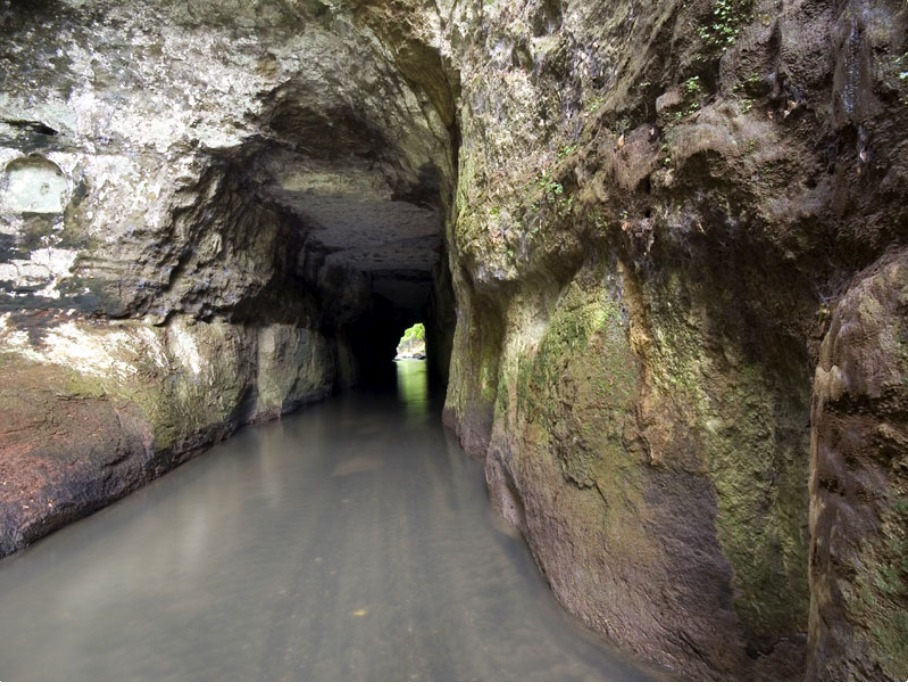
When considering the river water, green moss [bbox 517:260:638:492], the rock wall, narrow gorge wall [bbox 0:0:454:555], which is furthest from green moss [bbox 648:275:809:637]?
narrow gorge wall [bbox 0:0:454:555]

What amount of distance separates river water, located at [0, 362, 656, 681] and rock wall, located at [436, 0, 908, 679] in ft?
1.24

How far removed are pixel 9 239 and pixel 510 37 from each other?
6042 mm

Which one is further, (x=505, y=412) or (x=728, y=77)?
(x=505, y=412)

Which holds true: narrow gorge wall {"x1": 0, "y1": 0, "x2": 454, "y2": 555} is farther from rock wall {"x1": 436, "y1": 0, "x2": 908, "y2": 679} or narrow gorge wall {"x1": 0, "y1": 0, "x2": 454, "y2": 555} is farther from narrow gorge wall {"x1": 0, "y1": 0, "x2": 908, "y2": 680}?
rock wall {"x1": 436, "y1": 0, "x2": 908, "y2": 679}

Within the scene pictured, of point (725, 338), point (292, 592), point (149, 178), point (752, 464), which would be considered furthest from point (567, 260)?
point (149, 178)

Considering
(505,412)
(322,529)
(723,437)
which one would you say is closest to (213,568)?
(322,529)

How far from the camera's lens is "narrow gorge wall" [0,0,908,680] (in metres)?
1.41

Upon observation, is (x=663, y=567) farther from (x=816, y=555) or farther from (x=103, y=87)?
(x=103, y=87)

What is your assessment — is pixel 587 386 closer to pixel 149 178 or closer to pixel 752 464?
pixel 752 464

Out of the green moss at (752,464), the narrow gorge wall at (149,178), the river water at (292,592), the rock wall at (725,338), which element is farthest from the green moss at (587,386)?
the narrow gorge wall at (149,178)

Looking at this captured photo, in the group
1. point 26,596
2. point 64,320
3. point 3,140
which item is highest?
point 3,140

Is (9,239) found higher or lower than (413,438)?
higher

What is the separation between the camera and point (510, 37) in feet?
12.9

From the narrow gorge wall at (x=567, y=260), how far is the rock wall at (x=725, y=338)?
0.01m
